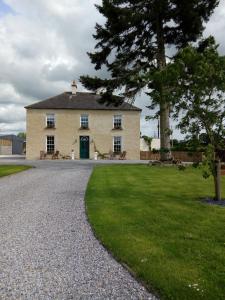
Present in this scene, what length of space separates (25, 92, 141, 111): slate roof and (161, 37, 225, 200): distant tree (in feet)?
102

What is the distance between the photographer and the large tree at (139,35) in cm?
2472

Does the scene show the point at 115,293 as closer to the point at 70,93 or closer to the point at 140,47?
the point at 140,47

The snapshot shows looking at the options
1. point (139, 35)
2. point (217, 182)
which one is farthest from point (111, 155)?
point (217, 182)

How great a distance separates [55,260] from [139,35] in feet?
77.4

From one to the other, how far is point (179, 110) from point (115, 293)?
735cm

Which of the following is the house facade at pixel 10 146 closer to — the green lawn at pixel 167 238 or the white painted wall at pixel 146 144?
the white painted wall at pixel 146 144

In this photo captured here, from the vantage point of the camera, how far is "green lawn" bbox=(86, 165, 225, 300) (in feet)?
14.4

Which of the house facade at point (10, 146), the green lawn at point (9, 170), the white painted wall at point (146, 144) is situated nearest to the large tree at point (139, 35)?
the green lawn at point (9, 170)

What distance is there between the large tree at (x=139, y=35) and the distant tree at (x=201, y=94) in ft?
45.3

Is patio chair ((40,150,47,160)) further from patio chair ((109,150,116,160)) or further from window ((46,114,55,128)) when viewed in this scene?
patio chair ((109,150,116,160))

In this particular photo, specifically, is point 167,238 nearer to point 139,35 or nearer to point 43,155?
point 139,35

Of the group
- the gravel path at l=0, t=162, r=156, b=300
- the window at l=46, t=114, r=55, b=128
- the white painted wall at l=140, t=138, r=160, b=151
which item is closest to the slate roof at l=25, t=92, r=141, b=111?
the window at l=46, t=114, r=55, b=128

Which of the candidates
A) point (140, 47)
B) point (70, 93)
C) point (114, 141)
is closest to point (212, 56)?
point (140, 47)

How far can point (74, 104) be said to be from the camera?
42875 mm
